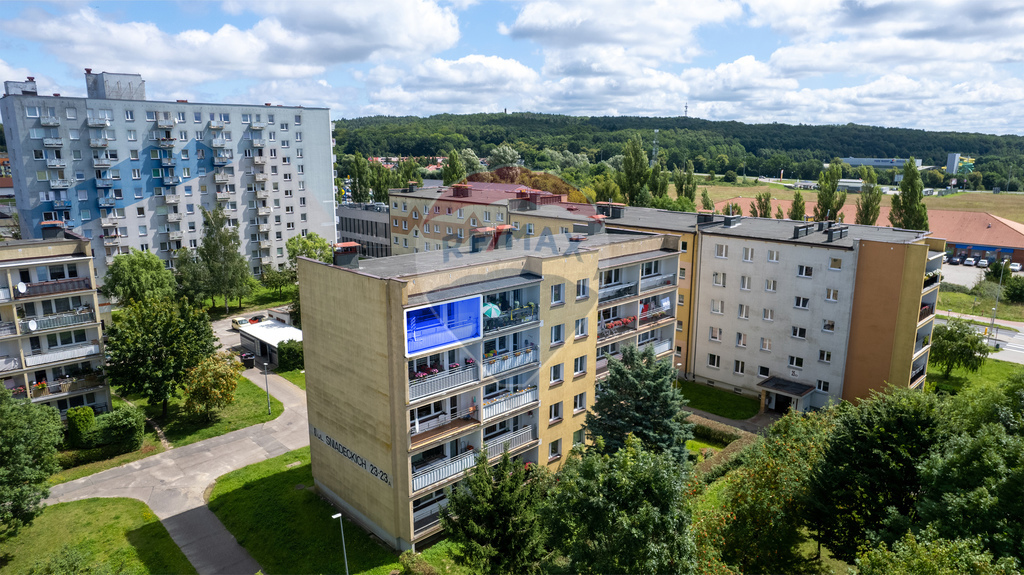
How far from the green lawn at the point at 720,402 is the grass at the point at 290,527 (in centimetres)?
2065

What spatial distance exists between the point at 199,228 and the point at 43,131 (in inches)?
605

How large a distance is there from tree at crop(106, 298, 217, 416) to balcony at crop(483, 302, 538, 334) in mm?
20565

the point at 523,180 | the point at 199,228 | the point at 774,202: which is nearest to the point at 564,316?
the point at 523,180

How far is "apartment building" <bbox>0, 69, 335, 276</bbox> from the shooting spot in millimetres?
53812

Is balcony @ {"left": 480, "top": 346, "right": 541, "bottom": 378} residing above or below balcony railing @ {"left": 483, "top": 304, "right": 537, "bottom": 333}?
below

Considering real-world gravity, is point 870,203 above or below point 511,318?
above

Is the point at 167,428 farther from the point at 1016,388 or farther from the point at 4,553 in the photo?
the point at 1016,388

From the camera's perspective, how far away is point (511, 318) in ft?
80.3

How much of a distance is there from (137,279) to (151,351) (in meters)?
17.5

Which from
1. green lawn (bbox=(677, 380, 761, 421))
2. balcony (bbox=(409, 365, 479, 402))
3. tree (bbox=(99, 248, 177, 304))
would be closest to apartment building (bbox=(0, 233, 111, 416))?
tree (bbox=(99, 248, 177, 304))

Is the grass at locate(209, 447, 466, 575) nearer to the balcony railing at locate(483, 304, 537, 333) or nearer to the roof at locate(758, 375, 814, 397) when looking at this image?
the balcony railing at locate(483, 304, 537, 333)

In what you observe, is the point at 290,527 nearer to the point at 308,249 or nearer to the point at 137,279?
the point at 137,279

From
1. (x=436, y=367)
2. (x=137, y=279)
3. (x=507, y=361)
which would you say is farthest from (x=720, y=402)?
(x=137, y=279)

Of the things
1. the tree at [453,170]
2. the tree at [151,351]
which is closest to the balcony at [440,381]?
the tree at [151,351]
